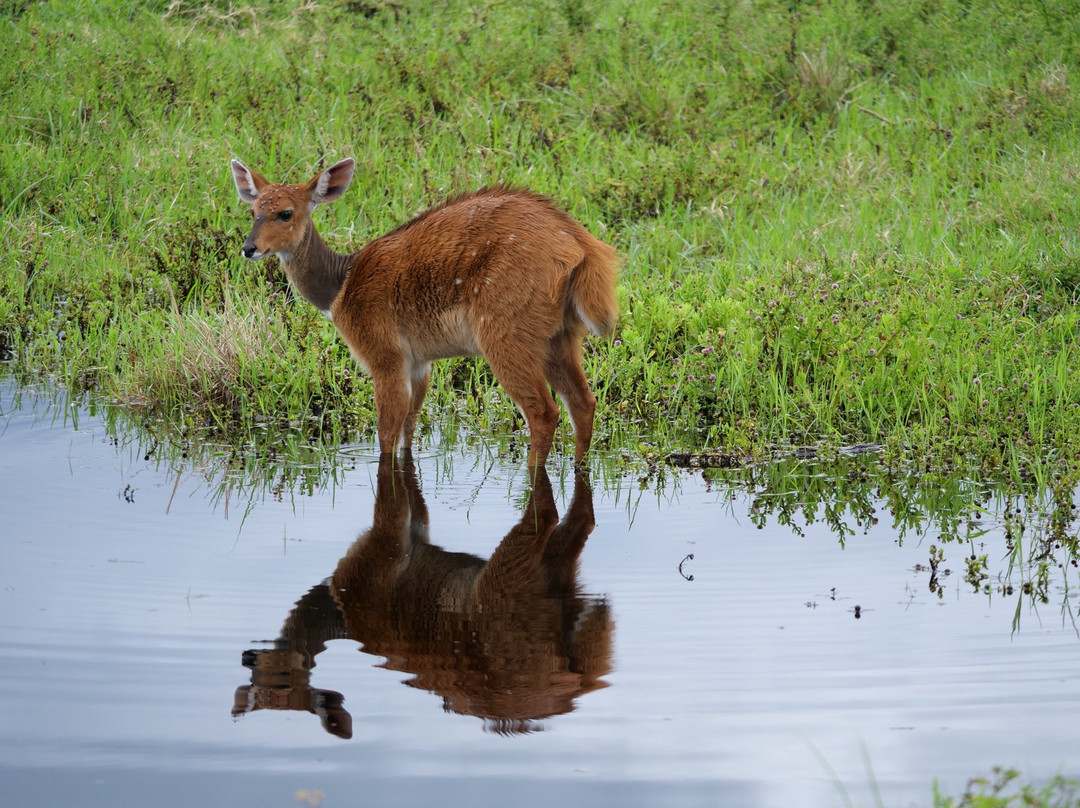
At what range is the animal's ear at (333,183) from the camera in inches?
295

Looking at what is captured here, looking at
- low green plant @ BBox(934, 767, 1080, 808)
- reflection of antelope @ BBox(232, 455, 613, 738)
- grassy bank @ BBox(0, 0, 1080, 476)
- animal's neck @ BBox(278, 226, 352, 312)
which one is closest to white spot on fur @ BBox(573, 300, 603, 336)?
grassy bank @ BBox(0, 0, 1080, 476)

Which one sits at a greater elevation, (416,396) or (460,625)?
(416,396)

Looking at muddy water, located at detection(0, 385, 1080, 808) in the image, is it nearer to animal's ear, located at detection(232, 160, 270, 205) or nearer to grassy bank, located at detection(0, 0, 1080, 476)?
grassy bank, located at detection(0, 0, 1080, 476)

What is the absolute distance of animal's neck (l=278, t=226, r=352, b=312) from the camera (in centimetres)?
740

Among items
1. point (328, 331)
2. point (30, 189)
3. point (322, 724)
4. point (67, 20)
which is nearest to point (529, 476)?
point (328, 331)

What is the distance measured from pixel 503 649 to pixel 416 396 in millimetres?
3112

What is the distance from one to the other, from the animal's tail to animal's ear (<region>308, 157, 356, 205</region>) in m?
1.53

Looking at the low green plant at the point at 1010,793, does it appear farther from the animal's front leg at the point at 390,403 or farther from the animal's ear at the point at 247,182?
the animal's ear at the point at 247,182

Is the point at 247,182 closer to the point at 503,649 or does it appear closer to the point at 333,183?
the point at 333,183

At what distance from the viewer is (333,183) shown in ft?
25.0

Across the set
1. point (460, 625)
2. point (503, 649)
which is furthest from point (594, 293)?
point (503, 649)

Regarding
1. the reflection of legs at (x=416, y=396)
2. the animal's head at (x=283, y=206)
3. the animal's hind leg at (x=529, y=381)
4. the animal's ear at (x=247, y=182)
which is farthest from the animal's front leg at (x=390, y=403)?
the animal's ear at (x=247, y=182)

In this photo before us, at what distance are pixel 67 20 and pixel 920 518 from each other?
10328 mm

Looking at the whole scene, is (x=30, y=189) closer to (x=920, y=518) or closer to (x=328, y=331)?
(x=328, y=331)
